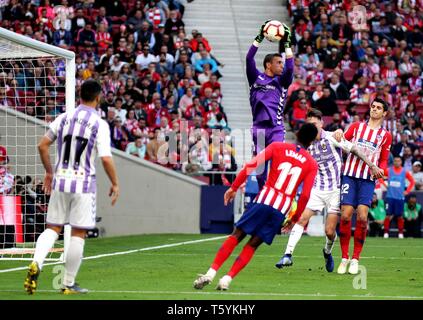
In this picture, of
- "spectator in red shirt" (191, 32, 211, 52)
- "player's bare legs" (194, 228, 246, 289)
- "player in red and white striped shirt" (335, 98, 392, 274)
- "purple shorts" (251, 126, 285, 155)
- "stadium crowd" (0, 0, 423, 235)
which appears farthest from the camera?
"spectator in red shirt" (191, 32, 211, 52)

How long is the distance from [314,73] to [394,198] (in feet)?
17.7

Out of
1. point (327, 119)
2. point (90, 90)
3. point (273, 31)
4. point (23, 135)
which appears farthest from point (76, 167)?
point (327, 119)

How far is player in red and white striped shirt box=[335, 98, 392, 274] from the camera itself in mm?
15227

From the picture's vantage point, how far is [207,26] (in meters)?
34.4

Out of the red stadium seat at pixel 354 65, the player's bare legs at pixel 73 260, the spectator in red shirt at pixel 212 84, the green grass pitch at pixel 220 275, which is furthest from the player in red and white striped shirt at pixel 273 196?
the red stadium seat at pixel 354 65

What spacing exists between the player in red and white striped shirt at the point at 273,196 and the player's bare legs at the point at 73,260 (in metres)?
1.28

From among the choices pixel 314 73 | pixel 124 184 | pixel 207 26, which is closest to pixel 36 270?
pixel 124 184

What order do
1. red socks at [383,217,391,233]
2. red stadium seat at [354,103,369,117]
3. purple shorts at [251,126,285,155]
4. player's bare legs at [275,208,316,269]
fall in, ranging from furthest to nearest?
red stadium seat at [354,103,369,117], red socks at [383,217,391,233], purple shorts at [251,126,285,155], player's bare legs at [275,208,316,269]

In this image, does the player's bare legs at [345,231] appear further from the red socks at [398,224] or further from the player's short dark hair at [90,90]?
the red socks at [398,224]

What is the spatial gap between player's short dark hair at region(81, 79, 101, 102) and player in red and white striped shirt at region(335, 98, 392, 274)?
4616 millimetres

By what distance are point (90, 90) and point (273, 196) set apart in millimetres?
2254

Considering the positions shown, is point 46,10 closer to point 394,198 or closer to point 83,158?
point 394,198

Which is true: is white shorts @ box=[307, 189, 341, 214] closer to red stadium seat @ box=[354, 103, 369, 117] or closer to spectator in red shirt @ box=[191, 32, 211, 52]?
red stadium seat @ box=[354, 103, 369, 117]

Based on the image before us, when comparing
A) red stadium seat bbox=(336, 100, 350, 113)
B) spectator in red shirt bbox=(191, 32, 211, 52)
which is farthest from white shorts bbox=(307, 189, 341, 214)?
spectator in red shirt bbox=(191, 32, 211, 52)
